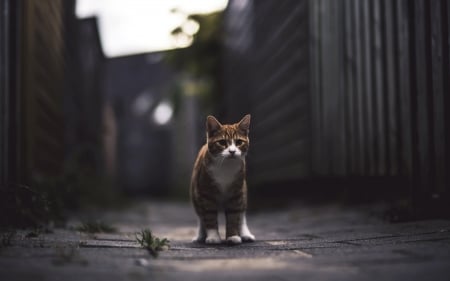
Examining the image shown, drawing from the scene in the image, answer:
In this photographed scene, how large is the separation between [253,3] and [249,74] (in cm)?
121

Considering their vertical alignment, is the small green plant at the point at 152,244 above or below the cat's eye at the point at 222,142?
below

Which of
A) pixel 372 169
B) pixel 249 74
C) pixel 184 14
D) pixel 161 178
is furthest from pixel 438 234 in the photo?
pixel 161 178

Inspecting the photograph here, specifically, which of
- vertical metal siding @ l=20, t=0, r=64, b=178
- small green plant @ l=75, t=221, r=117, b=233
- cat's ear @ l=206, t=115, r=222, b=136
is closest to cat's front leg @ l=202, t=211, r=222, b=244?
cat's ear @ l=206, t=115, r=222, b=136

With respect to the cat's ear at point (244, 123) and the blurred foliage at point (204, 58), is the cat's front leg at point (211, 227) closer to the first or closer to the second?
the cat's ear at point (244, 123)

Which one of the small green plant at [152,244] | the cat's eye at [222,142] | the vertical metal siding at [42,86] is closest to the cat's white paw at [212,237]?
the small green plant at [152,244]

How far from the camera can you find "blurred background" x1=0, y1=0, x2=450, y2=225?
3.64 metres

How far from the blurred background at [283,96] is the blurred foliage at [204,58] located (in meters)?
0.03

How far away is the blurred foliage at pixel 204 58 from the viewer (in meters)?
11.3

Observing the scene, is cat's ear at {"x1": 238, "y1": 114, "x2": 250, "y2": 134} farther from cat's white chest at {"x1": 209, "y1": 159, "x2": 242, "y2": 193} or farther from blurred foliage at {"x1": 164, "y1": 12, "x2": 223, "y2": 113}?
blurred foliage at {"x1": 164, "y1": 12, "x2": 223, "y2": 113}

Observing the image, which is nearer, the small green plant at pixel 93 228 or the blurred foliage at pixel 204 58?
the small green plant at pixel 93 228

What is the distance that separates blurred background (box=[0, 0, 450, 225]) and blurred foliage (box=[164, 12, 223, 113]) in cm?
3

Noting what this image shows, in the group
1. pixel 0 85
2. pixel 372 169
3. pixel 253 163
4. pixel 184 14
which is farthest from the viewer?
pixel 184 14

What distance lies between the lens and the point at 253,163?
30.9 ft

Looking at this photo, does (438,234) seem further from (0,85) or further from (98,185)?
(98,185)
